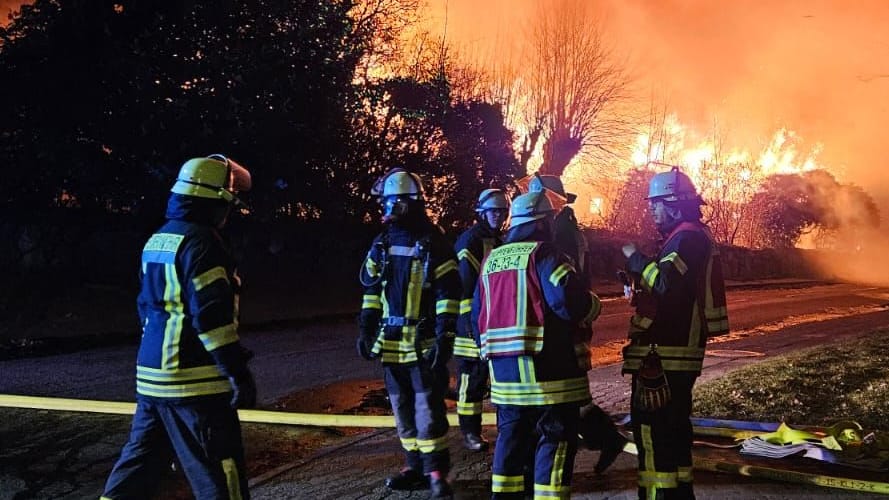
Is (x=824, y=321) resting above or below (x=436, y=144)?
below

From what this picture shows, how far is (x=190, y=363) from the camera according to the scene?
3.15 metres

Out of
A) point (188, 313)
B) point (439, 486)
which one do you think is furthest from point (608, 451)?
point (188, 313)

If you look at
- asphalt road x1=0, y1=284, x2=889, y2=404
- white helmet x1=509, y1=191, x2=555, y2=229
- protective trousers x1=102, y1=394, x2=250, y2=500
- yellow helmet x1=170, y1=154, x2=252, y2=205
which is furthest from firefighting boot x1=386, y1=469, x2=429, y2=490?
asphalt road x1=0, y1=284, x2=889, y2=404

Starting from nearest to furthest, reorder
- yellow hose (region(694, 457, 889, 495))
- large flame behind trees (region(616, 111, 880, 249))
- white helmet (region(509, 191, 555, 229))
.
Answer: white helmet (region(509, 191, 555, 229)) → yellow hose (region(694, 457, 889, 495)) → large flame behind trees (region(616, 111, 880, 249))

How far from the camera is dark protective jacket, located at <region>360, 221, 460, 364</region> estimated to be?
14.5 feet

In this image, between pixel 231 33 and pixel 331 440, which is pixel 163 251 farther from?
pixel 231 33

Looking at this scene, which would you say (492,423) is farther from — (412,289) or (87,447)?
(87,447)

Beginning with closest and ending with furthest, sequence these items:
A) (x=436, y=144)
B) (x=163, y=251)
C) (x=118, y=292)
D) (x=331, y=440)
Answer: (x=163, y=251) < (x=331, y=440) < (x=118, y=292) < (x=436, y=144)

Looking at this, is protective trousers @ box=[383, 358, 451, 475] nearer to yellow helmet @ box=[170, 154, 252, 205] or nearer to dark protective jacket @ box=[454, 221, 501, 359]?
dark protective jacket @ box=[454, 221, 501, 359]

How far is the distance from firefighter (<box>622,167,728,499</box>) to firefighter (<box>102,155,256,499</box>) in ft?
7.05

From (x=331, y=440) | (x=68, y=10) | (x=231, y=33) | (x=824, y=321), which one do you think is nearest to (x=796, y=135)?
(x=824, y=321)

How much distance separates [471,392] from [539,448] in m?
1.73

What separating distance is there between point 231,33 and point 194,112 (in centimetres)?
199

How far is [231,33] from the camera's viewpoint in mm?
14219
